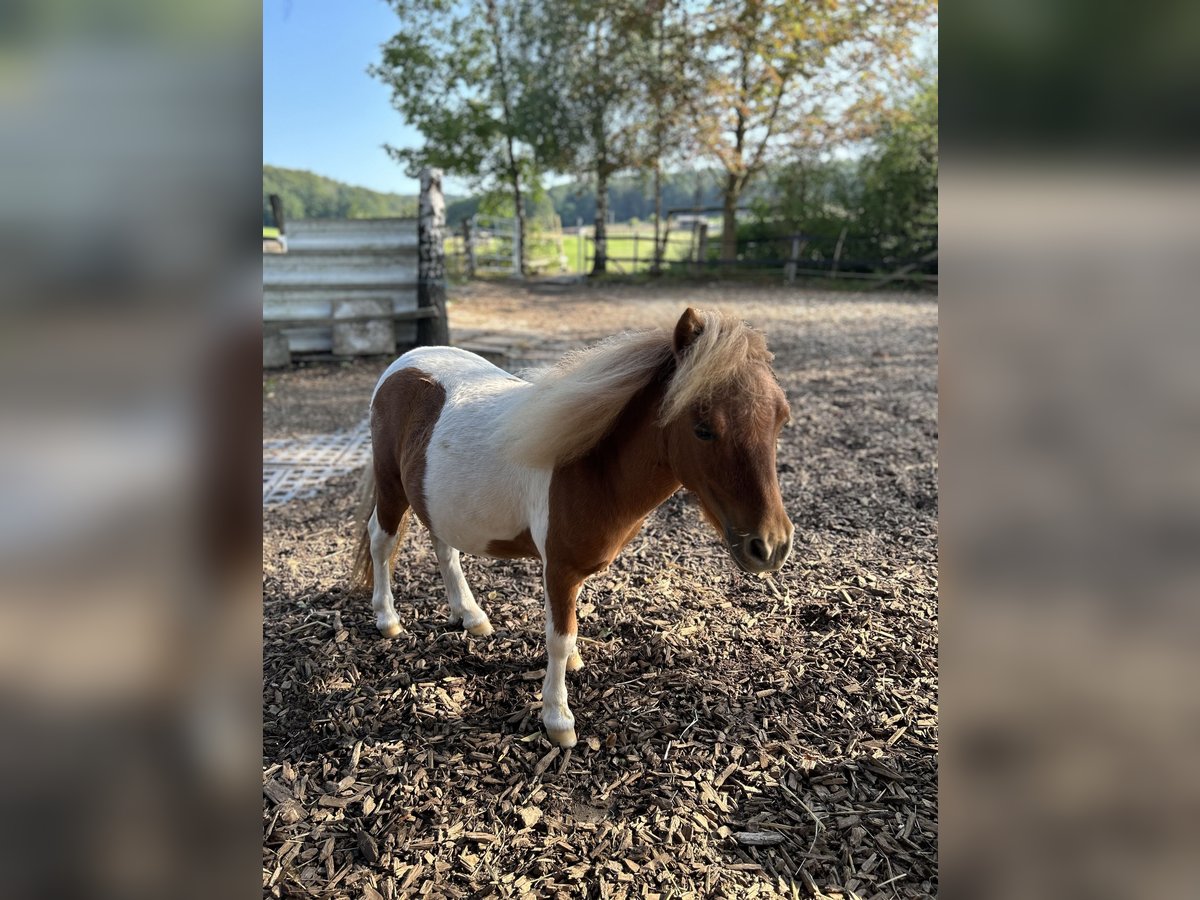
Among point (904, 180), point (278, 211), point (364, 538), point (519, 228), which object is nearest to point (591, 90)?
point (519, 228)

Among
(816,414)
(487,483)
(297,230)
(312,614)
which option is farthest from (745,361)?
(297,230)

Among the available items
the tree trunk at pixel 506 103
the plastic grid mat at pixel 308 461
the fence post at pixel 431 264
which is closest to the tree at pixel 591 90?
the tree trunk at pixel 506 103

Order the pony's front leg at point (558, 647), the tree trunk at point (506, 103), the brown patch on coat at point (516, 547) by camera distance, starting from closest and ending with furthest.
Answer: the pony's front leg at point (558, 647) → the brown patch on coat at point (516, 547) → the tree trunk at point (506, 103)

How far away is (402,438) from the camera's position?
2871 mm

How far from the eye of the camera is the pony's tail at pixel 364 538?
326 cm

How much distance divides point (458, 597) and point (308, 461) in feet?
9.94

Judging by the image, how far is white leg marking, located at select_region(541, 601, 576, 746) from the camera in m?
2.46

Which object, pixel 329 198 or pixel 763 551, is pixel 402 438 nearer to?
pixel 763 551

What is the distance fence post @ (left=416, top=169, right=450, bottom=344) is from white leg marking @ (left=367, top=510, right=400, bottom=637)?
5.83 metres

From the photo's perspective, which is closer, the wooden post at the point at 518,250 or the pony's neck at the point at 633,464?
the pony's neck at the point at 633,464

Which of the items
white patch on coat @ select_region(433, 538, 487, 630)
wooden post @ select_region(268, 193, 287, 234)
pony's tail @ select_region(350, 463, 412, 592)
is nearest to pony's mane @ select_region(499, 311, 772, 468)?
white patch on coat @ select_region(433, 538, 487, 630)

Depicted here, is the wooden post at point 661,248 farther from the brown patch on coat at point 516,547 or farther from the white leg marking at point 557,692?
the white leg marking at point 557,692
